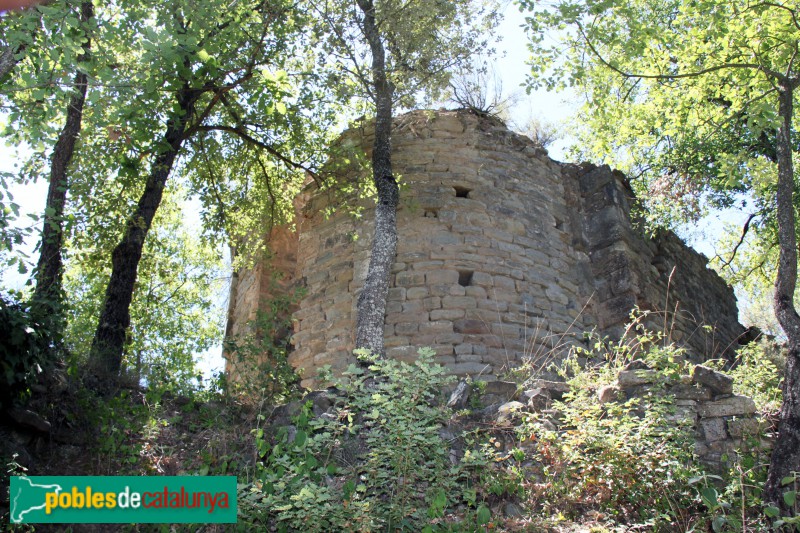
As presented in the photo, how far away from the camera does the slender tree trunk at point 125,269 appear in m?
6.68

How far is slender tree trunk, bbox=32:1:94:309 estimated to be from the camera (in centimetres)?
615

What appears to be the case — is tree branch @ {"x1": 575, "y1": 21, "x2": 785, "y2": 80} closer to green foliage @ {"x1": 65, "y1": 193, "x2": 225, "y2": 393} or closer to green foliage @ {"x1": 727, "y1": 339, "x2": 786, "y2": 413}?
green foliage @ {"x1": 727, "y1": 339, "x2": 786, "y2": 413}

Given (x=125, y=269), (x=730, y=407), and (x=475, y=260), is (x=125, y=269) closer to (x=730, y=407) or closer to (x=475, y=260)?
(x=475, y=260)

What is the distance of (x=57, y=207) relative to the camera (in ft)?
22.7

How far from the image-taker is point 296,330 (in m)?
8.67

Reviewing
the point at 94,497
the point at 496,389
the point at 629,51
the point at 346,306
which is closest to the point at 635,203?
the point at 629,51

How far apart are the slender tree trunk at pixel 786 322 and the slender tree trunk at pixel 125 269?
4.91 m

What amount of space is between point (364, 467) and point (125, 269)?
3537mm

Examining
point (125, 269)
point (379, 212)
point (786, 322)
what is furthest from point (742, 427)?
point (125, 269)

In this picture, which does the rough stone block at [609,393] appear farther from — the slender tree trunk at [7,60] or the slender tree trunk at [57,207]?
the slender tree trunk at [7,60]

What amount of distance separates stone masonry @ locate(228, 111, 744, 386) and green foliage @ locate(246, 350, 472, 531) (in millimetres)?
2137

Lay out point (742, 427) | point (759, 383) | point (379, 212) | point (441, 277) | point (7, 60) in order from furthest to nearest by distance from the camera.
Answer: point (441, 277), point (379, 212), point (759, 383), point (7, 60), point (742, 427)

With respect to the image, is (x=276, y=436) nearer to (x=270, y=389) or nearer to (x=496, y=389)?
(x=270, y=389)

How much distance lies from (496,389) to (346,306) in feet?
8.33
